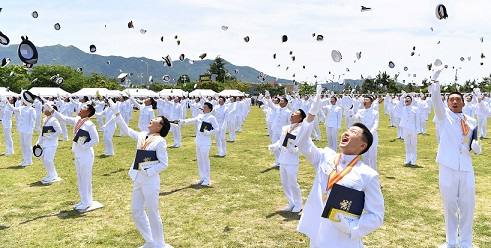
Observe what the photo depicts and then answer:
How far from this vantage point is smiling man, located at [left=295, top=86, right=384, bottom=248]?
401 centimetres

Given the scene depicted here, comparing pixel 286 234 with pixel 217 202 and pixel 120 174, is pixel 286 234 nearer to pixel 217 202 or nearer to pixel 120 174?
pixel 217 202

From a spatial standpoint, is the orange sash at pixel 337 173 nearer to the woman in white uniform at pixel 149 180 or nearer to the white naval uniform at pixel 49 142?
the woman in white uniform at pixel 149 180

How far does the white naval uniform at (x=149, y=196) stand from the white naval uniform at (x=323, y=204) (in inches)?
133

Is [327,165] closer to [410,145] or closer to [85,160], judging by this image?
[85,160]

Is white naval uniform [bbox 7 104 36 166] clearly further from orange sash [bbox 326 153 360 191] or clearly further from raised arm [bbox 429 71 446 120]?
orange sash [bbox 326 153 360 191]

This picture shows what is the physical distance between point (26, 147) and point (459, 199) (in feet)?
49.3

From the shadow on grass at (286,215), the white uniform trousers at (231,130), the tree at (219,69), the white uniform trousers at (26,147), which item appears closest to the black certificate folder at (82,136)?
the shadow on grass at (286,215)

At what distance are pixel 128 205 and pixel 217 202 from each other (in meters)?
2.15

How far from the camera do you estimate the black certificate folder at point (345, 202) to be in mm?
3996

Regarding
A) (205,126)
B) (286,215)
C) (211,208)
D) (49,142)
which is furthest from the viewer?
(49,142)

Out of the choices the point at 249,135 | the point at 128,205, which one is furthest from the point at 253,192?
the point at 249,135

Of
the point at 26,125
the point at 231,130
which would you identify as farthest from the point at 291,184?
the point at 231,130

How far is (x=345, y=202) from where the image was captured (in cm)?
399

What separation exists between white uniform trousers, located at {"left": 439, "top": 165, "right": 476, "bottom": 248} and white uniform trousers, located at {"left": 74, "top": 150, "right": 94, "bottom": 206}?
7.43 m
